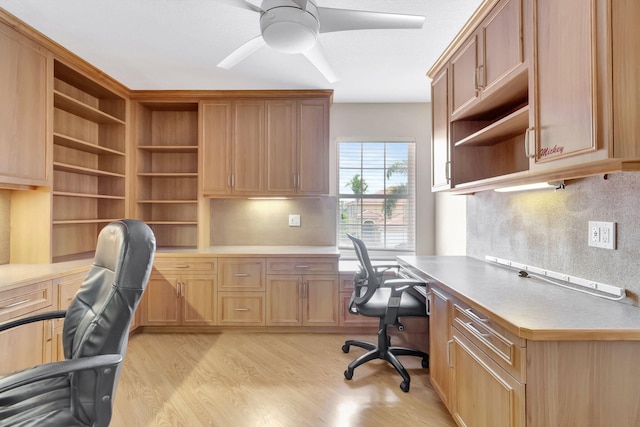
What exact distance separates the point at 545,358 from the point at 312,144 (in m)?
2.78

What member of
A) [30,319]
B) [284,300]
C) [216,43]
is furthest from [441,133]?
[30,319]

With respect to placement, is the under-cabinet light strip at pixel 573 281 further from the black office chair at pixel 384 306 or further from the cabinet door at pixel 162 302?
the cabinet door at pixel 162 302

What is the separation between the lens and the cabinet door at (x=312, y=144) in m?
3.44

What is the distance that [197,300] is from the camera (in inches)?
127

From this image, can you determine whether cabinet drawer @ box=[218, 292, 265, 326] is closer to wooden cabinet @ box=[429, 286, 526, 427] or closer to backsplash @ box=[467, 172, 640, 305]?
wooden cabinet @ box=[429, 286, 526, 427]

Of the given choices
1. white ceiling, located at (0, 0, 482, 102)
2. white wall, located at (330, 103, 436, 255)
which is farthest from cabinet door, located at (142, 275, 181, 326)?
white wall, located at (330, 103, 436, 255)

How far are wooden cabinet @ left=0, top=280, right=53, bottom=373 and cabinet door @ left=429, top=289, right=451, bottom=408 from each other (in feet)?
8.14

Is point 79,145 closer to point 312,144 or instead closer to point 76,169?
point 76,169

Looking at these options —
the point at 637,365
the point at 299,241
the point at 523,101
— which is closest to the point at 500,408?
the point at 637,365

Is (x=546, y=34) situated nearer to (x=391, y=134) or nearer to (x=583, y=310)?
(x=583, y=310)

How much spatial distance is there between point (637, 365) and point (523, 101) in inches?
60.8

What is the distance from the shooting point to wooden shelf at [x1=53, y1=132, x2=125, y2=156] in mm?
2653

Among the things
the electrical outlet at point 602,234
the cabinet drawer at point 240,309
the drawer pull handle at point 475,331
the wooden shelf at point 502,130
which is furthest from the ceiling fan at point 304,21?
the cabinet drawer at point 240,309

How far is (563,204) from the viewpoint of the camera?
5.72ft
